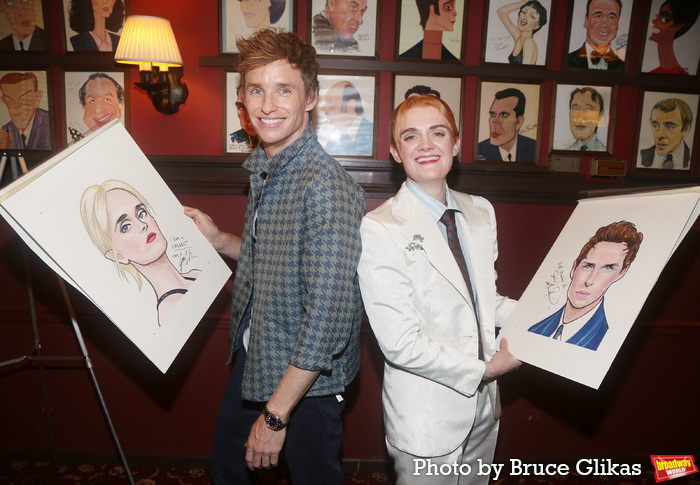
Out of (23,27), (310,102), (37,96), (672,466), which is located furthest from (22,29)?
(672,466)

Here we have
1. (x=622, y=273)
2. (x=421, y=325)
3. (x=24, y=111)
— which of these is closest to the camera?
(x=622, y=273)

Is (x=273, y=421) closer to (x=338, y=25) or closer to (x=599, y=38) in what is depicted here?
(x=338, y=25)

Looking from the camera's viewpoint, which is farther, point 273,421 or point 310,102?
point 310,102

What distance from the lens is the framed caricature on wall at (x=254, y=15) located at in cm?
222

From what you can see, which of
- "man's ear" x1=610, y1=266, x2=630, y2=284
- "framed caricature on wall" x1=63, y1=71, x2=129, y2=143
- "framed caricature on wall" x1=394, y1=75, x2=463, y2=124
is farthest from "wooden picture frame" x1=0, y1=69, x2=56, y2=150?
"man's ear" x1=610, y1=266, x2=630, y2=284

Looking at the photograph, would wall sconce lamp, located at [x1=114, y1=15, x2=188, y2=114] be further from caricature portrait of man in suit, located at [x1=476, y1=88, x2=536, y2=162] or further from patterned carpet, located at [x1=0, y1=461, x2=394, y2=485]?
patterned carpet, located at [x1=0, y1=461, x2=394, y2=485]

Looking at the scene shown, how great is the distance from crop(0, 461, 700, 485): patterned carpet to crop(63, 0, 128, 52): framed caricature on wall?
226cm

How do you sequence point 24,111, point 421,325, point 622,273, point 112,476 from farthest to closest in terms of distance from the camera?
point 112,476 → point 24,111 → point 421,325 → point 622,273

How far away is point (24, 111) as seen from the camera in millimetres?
2326

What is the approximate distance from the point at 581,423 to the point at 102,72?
10.5ft

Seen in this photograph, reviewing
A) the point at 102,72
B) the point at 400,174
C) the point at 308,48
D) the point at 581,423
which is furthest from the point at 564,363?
the point at 102,72

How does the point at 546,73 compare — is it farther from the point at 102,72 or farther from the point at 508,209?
the point at 102,72

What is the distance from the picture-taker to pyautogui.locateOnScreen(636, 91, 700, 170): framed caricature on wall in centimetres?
235

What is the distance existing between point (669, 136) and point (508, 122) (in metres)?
0.87
